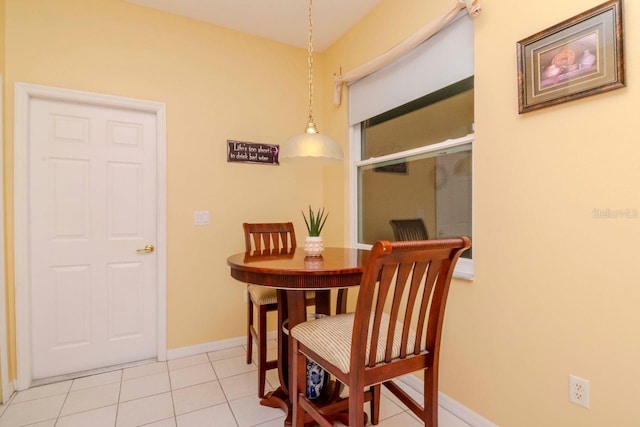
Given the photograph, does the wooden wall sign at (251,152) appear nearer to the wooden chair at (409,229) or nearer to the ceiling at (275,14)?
the ceiling at (275,14)

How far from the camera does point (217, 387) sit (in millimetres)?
2150

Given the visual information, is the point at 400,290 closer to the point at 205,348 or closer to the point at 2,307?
the point at 205,348

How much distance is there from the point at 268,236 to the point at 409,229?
41.3 inches

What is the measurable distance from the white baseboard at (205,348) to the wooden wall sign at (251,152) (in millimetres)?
1553

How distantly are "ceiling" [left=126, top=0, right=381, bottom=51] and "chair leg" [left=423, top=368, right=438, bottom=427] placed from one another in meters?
2.49

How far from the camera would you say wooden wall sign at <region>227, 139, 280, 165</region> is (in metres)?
2.78

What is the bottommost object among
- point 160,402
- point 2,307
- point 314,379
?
point 160,402

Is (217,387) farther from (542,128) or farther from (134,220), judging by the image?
(542,128)

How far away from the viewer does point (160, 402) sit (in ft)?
6.47

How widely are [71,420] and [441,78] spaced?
2.89m

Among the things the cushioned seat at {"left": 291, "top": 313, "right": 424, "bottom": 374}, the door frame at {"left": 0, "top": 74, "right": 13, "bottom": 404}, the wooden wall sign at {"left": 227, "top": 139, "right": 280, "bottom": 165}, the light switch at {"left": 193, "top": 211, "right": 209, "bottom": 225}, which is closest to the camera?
the cushioned seat at {"left": 291, "top": 313, "right": 424, "bottom": 374}

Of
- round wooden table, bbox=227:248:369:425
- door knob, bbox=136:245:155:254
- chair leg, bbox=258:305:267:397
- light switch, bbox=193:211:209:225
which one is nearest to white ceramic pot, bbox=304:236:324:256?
round wooden table, bbox=227:248:369:425

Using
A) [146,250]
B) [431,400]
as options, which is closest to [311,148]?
[431,400]

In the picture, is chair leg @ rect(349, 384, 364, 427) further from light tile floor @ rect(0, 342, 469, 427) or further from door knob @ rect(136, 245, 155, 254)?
door knob @ rect(136, 245, 155, 254)
